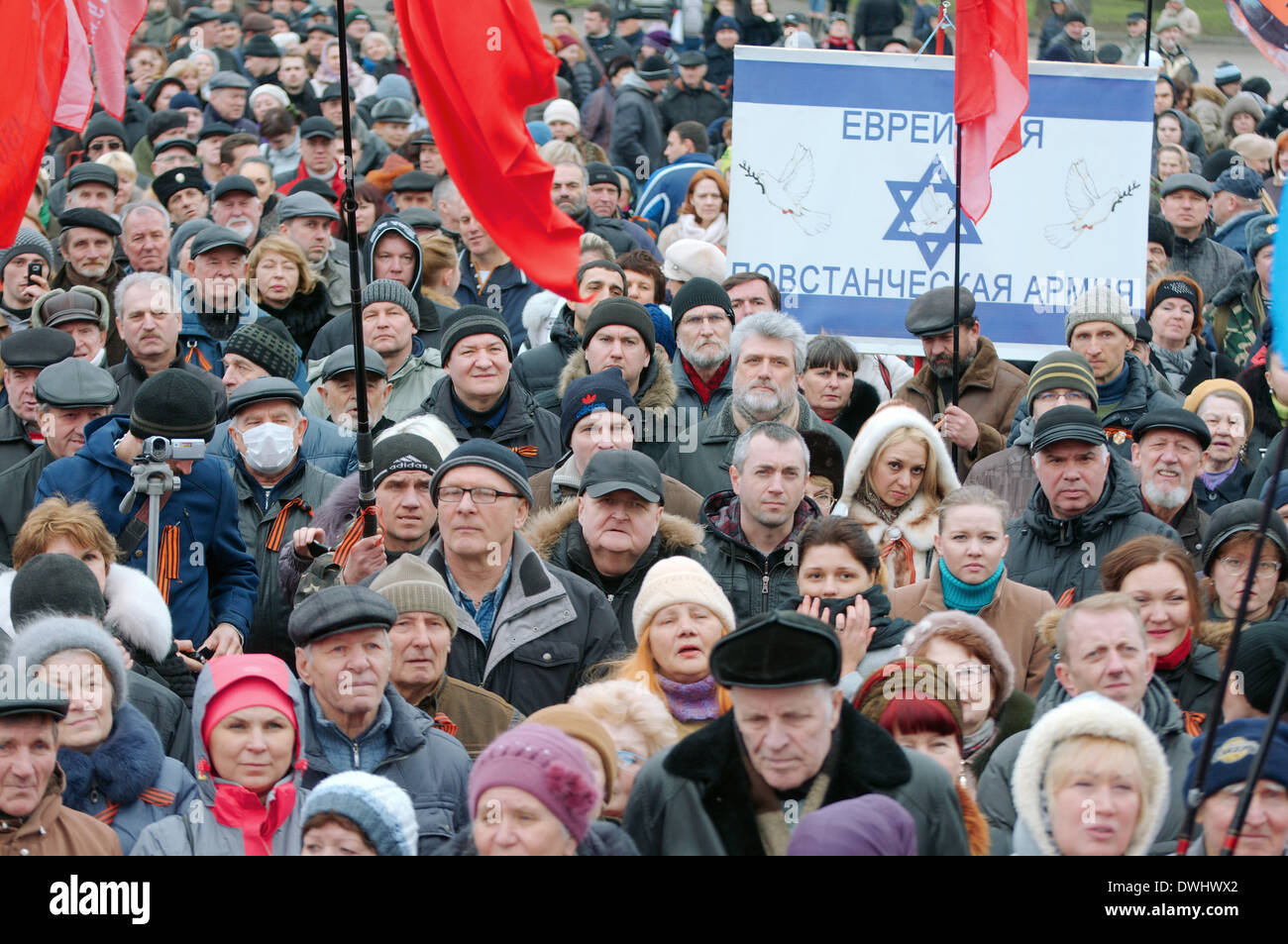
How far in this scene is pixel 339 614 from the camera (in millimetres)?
5312

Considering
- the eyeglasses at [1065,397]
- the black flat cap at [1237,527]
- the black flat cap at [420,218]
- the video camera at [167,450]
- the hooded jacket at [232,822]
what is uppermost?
the black flat cap at [420,218]

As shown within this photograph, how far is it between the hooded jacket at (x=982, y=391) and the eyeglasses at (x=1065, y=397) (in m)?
0.95

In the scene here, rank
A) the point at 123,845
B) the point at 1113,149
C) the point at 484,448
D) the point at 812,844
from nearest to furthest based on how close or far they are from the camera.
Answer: the point at 812,844, the point at 123,845, the point at 484,448, the point at 1113,149

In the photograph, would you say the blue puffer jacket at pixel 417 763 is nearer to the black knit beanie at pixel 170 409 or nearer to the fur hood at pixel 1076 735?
the fur hood at pixel 1076 735

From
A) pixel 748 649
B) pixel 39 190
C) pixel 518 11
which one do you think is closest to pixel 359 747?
pixel 748 649

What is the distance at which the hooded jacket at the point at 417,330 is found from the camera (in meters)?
9.37

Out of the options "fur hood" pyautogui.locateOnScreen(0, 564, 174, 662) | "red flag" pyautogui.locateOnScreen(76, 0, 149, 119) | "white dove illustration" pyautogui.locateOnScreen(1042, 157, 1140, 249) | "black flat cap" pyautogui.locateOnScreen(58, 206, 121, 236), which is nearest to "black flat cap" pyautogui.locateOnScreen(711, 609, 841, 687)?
"fur hood" pyautogui.locateOnScreen(0, 564, 174, 662)

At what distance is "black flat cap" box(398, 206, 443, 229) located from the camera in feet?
36.8

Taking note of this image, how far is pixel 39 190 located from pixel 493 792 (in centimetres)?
947

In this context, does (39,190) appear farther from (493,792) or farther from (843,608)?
(493,792)

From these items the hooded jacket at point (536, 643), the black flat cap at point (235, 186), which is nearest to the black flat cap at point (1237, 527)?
the hooded jacket at point (536, 643)

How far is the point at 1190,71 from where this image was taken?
18078mm

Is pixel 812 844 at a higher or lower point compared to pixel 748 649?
lower

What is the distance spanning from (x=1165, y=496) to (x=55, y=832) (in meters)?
4.51
